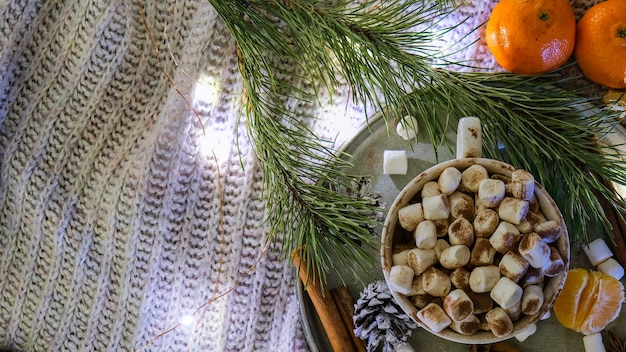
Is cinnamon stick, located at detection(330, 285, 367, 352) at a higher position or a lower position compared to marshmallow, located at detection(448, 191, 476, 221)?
lower

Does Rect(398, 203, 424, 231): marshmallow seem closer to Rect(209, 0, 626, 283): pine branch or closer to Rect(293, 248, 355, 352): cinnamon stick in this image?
Rect(209, 0, 626, 283): pine branch

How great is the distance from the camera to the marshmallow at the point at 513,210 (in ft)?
2.85

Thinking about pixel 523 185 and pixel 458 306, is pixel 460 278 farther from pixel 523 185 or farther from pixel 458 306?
pixel 523 185

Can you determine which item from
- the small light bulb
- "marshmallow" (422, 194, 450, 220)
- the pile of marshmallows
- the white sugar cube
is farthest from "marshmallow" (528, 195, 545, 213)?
the small light bulb

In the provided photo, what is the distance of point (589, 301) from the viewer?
3.24 ft

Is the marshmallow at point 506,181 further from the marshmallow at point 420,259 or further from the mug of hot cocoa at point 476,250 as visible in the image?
the marshmallow at point 420,259

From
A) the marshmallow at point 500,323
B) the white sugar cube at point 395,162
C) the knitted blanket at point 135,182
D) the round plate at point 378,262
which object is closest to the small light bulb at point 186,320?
the knitted blanket at point 135,182

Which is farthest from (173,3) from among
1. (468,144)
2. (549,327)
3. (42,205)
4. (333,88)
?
(549,327)

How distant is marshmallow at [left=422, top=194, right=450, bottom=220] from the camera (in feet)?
2.93

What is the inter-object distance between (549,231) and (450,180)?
0.46ft

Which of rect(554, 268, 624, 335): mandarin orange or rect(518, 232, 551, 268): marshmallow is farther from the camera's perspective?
rect(554, 268, 624, 335): mandarin orange

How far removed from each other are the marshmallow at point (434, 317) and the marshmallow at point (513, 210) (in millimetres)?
147

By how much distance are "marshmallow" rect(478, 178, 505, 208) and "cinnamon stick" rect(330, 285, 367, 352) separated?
27cm

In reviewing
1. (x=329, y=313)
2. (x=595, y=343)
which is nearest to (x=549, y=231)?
(x=595, y=343)
